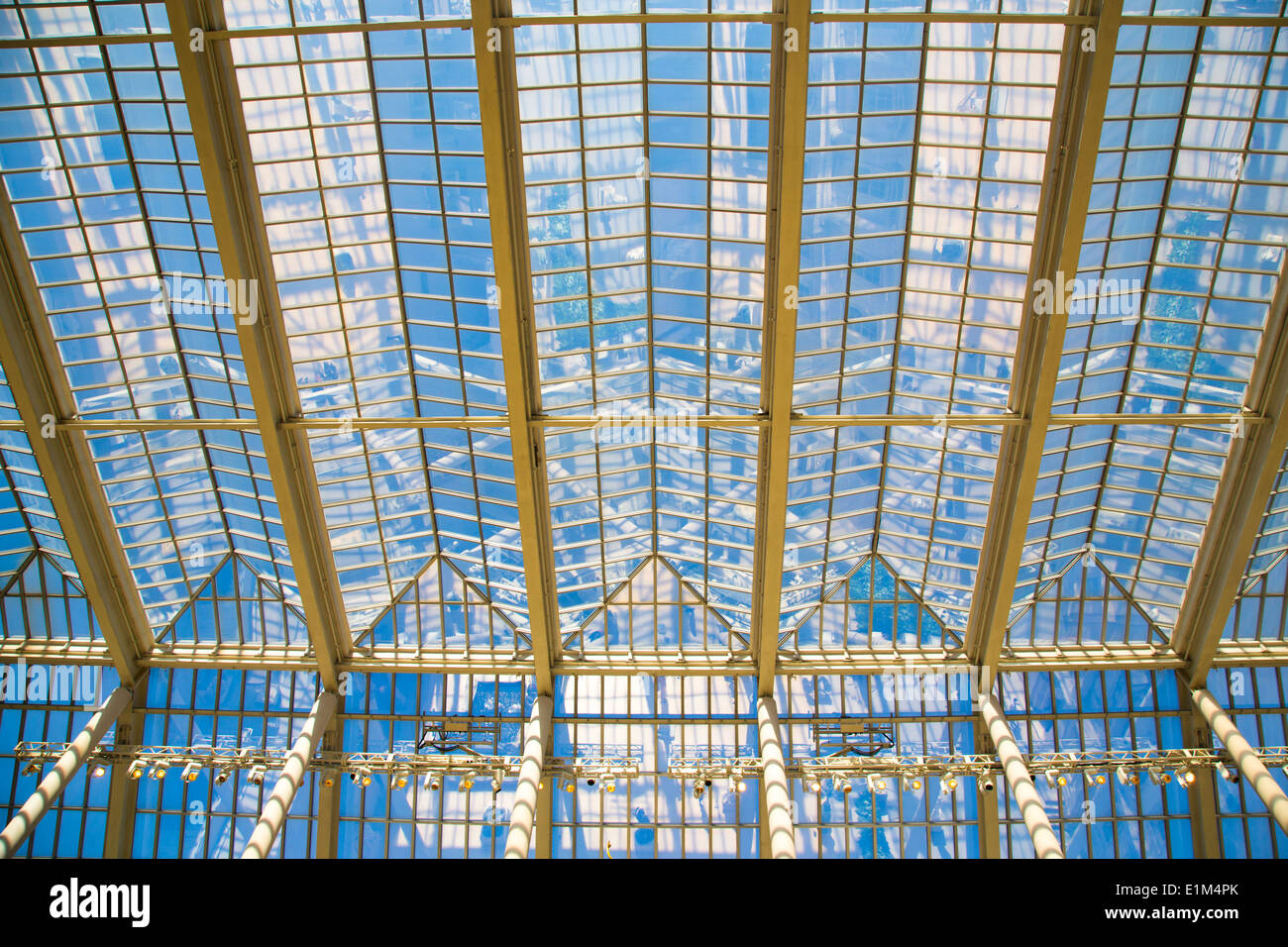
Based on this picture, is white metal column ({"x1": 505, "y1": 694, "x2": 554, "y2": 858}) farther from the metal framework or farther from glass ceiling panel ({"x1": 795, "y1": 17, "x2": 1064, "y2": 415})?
glass ceiling panel ({"x1": 795, "y1": 17, "x2": 1064, "y2": 415})

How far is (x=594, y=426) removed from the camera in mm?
22953

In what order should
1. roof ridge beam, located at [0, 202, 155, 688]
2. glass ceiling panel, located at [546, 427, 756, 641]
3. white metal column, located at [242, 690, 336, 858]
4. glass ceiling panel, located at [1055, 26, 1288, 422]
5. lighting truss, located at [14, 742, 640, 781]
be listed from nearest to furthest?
glass ceiling panel, located at [1055, 26, 1288, 422] → roof ridge beam, located at [0, 202, 155, 688] → white metal column, located at [242, 690, 336, 858] → glass ceiling panel, located at [546, 427, 756, 641] → lighting truss, located at [14, 742, 640, 781]

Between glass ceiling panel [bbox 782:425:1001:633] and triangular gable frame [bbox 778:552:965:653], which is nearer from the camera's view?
glass ceiling panel [bbox 782:425:1001:633]

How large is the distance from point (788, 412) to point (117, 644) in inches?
773

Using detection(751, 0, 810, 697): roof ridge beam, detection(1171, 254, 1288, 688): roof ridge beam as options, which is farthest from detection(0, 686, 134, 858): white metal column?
detection(1171, 254, 1288, 688): roof ridge beam

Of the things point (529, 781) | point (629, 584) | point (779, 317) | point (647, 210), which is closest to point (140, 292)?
point (647, 210)

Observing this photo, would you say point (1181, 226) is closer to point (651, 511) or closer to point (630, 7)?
point (630, 7)

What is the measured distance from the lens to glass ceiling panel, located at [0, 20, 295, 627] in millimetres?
18047

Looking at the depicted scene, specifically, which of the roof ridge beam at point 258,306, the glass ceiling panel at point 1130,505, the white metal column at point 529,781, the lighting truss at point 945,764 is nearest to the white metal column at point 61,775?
the roof ridge beam at point 258,306

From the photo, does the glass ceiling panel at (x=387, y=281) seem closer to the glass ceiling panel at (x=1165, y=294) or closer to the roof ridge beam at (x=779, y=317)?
the roof ridge beam at (x=779, y=317)

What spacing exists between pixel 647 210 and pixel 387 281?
6124mm

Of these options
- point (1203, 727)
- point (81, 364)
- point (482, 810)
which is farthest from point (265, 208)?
point (1203, 727)

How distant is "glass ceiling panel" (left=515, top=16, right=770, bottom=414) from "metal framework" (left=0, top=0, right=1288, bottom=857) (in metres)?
0.50

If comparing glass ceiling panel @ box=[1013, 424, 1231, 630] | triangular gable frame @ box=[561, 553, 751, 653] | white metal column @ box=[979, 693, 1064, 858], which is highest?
glass ceiling panel @ box=[1013, 424, 1231, 630]
